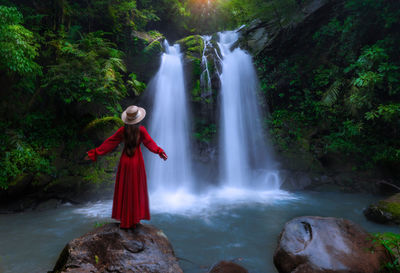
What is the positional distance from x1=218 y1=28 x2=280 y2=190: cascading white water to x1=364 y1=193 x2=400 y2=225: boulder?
161 inches

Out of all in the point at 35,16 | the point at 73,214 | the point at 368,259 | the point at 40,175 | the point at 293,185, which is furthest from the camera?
the point at 293,185

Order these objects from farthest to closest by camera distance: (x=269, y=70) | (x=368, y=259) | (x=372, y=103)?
(x=269, y=70), (x=372, y=103), (x=368, y=259)

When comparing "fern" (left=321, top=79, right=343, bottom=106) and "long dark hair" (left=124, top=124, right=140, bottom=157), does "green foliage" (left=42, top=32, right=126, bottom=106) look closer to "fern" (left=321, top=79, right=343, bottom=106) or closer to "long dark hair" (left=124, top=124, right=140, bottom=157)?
"long dark hair" (left=124, top=124, right=140, bottom=157)

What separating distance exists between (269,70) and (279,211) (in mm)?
7720

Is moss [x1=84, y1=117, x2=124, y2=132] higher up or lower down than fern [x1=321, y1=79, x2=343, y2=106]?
lower down

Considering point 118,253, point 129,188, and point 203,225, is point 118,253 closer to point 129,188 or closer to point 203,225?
point 129,188

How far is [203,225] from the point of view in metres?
5.85

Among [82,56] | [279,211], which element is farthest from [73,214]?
[279,211]

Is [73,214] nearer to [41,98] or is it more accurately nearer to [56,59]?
[41,98]

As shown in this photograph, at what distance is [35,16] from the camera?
24.5ft

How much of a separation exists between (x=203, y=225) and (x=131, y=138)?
3.46 m

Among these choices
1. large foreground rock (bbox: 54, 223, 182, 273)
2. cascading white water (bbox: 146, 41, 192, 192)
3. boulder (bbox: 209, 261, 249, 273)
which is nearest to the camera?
large foreground rock (bbox: 54, 223, 182, 273)

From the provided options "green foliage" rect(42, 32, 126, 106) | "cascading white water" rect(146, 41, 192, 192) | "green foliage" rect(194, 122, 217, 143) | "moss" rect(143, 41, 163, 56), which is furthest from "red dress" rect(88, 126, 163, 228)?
"moss" rect(143, 41, 163, 56)

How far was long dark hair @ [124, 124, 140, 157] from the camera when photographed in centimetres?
353
